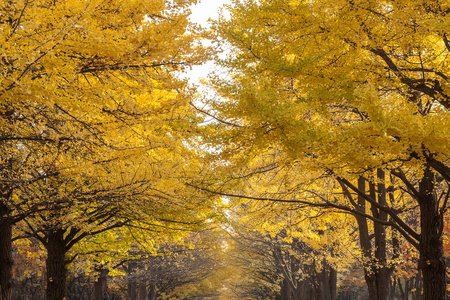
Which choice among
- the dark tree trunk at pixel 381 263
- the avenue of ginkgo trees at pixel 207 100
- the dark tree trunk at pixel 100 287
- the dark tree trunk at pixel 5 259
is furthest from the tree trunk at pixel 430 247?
the dark tree trunk at pixel 100 287

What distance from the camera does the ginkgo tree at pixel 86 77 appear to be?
11.9ft

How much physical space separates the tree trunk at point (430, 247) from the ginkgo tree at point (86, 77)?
4539 millimetres

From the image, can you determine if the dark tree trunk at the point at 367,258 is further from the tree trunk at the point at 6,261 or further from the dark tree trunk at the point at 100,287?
the dark tree trunk at the point at 100,287

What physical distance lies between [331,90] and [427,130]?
4.14 ft

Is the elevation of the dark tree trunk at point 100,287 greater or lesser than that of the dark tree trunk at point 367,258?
lesser

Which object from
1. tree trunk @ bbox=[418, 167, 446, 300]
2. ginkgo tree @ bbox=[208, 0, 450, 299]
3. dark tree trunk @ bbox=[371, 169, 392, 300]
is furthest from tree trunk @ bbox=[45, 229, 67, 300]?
tree trunk @ bbox=[418, 167, 446, 300]

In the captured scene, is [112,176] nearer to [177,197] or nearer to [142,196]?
[142,196]

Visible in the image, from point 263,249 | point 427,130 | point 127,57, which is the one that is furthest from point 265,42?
point 263,249

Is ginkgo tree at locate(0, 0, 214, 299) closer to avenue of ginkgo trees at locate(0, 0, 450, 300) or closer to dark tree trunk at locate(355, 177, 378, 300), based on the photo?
avenue of ginkgo trees at locate(0, 0, 450, 300)

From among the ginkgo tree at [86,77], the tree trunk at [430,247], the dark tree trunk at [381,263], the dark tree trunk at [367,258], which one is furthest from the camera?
the dark tree trunk at [367,258]

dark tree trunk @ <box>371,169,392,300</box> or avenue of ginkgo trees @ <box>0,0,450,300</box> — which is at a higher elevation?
avenue of ginkgo trees @ <box>0,0,450,300</box>

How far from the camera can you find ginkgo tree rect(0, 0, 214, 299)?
11.9ft

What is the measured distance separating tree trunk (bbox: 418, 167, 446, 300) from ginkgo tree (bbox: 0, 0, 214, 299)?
4.54m

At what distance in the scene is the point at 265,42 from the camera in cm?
577
